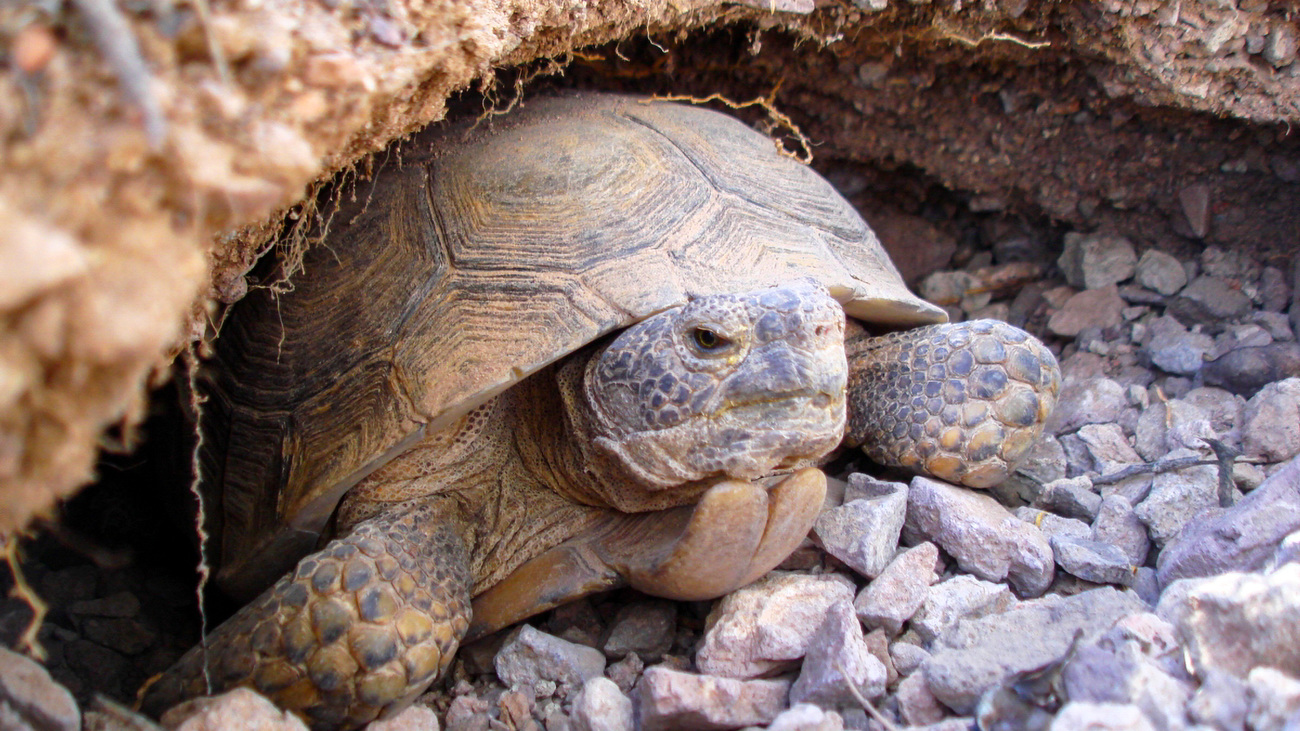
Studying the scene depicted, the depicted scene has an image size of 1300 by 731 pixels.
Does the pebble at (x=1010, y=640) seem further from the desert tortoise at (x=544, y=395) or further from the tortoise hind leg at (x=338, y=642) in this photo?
the tortoise hind leg at (x=338, y=642)

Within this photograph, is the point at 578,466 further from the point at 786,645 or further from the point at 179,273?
the point at 179,273

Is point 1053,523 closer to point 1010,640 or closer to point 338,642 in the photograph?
point 1010,640

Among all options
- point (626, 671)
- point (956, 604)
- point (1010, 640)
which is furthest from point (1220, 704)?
point (626, 671)

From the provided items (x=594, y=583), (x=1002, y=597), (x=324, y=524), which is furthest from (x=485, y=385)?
(x=1002, y=597)

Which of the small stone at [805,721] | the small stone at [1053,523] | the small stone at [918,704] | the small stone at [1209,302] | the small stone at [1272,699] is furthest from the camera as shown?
the small stone at [1209,302]

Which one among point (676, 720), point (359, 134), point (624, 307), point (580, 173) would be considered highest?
point (359, 134)

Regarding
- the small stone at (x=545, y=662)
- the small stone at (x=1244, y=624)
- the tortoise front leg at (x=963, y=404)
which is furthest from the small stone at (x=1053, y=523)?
the small stone at (x=545, y=662)
